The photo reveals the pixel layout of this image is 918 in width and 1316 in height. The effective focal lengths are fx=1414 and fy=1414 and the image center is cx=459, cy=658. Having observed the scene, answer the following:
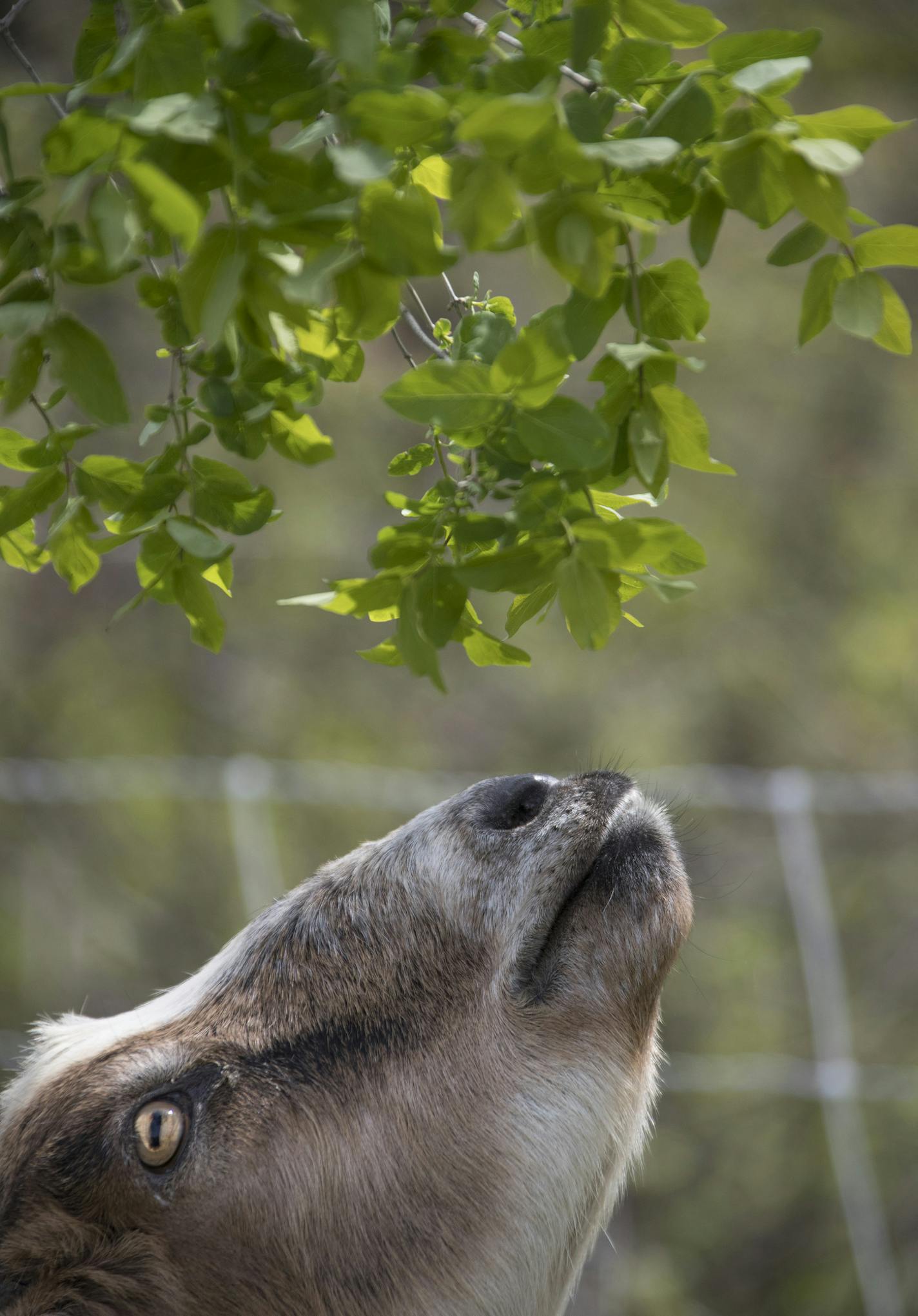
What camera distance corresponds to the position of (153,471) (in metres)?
1.69

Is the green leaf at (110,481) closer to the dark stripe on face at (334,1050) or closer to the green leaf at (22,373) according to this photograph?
the green leaf at (22,373)

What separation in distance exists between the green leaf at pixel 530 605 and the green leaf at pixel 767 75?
57 centimetres

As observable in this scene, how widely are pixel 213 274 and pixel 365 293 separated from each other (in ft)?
0.47

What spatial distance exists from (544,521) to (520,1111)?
93cm

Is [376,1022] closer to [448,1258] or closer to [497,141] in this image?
[448,1258]

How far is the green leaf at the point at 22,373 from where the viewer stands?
1.41m

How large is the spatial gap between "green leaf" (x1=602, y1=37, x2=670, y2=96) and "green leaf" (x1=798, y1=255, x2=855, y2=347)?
250 millimetres

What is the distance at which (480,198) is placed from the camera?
1122 millimetres

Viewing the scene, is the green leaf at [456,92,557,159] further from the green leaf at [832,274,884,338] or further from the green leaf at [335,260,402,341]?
the green leaf at [832,274,884,338]

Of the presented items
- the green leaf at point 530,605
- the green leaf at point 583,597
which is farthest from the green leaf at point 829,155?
the green leaf at point 530,605

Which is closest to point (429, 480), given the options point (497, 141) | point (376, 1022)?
point (376, 1022)

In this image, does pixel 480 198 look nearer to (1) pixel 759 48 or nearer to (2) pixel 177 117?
(2) pixel 177 117

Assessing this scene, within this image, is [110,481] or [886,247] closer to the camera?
[886,247]

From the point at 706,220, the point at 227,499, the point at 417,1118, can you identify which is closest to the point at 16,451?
the point at 227,499
